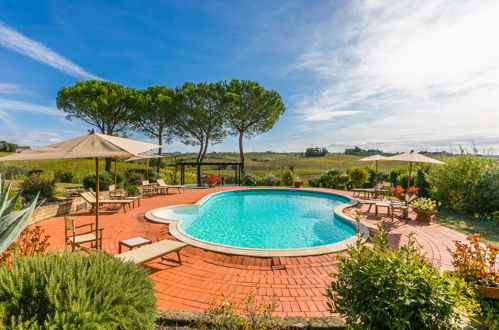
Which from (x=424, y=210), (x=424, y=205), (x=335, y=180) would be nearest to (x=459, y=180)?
(x=424, y=205)

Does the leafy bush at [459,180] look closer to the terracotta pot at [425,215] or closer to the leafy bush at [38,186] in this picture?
the terracotta pot at [425,215]

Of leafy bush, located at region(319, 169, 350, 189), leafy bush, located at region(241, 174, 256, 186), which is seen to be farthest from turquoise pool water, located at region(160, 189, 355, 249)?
leafy bush, located at region(241, 174, 256, 186)

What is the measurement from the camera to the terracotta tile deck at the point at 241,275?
301 cm

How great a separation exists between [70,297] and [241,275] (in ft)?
8.75

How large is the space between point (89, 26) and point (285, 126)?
630 inches

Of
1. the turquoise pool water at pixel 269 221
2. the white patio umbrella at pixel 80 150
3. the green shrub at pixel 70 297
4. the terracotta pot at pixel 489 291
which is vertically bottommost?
the turquoise pool water at pixel 269 221

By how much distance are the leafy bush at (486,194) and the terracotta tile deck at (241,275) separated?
109 inches

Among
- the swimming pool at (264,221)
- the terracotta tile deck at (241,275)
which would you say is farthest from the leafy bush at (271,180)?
the terracotta tile deck at (241,275)

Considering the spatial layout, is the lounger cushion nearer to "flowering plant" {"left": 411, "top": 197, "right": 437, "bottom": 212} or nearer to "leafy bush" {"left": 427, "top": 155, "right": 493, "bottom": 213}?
"flowering plant" {"left": 411, "top": 197, "right": 437, "bottom": 212}

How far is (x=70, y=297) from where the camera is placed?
5.22 feet

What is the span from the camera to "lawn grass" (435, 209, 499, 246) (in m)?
5.90

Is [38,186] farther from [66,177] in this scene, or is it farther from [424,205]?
[424,205]

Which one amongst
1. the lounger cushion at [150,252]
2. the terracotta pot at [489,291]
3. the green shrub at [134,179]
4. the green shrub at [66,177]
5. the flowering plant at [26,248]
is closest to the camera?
the terracotta pot at [489,291]

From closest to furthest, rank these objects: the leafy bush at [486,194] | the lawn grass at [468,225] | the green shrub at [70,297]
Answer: the green shrub at [70,297] → the lawn grass at [468,225] → the leafy bush at [486,194]
